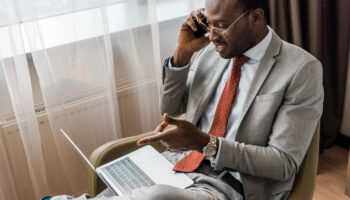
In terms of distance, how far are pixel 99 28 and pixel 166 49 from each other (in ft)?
1.35

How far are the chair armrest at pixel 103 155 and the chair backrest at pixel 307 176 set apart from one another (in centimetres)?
63

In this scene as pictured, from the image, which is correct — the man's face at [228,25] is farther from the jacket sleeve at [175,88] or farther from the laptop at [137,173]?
the laptop at [137,173]

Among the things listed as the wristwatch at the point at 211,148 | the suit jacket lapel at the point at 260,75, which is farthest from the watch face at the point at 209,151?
the suit jacket lapel at the point at 260,75

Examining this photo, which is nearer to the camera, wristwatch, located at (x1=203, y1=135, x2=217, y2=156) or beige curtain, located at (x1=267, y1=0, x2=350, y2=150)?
wristwatch, located at (x1=203, y1=135, x2=217, y2=156)

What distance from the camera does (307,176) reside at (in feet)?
4.70

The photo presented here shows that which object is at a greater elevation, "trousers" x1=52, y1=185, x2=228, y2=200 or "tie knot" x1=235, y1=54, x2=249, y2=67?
"tie knot" x1=235, y1=54, x2=249, y2=67

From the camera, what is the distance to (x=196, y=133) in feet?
4.39

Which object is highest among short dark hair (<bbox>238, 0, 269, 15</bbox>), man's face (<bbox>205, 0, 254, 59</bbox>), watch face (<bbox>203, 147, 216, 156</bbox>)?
short dark hair (<bbox>238, 0, 269, 15</bbox>)

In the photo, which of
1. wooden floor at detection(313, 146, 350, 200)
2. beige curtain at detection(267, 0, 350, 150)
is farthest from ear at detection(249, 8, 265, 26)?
wooden floor at detection(313, 146, 350, 200)

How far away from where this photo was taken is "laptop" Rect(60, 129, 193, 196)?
1503 millimetres

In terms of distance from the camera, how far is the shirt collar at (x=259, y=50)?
1447 mm

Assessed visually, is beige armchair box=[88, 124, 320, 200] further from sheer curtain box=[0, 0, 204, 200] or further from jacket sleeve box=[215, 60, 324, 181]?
sheer curtain box=[0, 0, 204, 200]

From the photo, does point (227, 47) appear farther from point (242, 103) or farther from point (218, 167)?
point (218, 167)

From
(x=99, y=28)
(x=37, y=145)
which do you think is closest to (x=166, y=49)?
(x=99, y=28)
